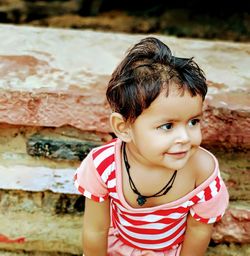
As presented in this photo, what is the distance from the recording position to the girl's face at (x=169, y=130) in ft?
4.74

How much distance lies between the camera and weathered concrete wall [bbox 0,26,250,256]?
72.8 inches

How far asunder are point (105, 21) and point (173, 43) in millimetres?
1371

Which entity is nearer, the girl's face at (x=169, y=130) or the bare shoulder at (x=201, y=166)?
the girl's face at (x=169, y=130)

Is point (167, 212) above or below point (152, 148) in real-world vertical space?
below

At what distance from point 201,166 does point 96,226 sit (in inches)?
14.4

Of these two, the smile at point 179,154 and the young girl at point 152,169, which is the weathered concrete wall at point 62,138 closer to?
the young girl at point 152,169

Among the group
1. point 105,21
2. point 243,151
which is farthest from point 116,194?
point 105,21

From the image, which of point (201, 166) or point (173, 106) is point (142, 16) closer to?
point (201, 166)

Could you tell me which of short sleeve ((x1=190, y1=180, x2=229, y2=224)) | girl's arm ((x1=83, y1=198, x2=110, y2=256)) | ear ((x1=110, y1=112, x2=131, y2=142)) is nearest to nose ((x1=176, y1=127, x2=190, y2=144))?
ear ((x1=110, y1=112, x2=131, y2=142))

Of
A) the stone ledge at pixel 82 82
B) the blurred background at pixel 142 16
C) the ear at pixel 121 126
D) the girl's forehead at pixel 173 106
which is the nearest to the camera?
the girl's forehead at pixel 173 106

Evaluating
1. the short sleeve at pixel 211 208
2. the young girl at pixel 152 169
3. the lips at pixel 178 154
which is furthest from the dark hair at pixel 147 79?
the short sleeve at pixel 211 208

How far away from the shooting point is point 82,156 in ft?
6.29

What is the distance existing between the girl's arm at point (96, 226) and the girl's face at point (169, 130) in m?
0.27

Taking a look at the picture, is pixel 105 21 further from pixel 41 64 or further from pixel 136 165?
pixel 136 165
